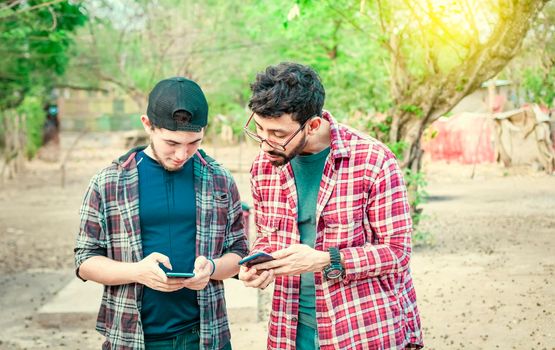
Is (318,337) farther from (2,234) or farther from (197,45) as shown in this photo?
(197,45)

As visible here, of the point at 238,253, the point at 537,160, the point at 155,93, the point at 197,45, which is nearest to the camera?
the point at 155,93

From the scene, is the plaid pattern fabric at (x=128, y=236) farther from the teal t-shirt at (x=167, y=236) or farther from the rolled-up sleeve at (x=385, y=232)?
the rolled-up sleeve at (x=385, y=232)

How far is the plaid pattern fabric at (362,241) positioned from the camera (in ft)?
8.21

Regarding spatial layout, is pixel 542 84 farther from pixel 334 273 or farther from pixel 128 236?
pixel 128 236

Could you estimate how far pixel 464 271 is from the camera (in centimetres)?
797

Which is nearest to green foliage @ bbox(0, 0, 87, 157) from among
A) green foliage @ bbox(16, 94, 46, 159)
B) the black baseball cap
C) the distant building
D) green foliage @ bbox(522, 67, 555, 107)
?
green foliage @ bbox(522, 67, 555, 107)

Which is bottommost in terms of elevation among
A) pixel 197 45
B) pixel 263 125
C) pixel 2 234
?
pixel 2 234

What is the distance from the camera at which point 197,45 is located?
22391mm

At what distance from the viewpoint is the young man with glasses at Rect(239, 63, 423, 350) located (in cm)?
249

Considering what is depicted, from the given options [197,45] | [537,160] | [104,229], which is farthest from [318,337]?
[197,45]

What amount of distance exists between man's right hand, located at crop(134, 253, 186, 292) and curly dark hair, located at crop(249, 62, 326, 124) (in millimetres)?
619

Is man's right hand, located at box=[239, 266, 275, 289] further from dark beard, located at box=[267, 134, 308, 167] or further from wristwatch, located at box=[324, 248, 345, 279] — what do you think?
dark beard, located at box=[267, 134, 308, 167]

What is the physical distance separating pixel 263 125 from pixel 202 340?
2.78 ft

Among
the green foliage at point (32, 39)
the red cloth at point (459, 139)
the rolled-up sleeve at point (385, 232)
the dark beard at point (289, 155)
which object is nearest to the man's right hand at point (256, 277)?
the rolled-up sleeve at point (385, 232)
